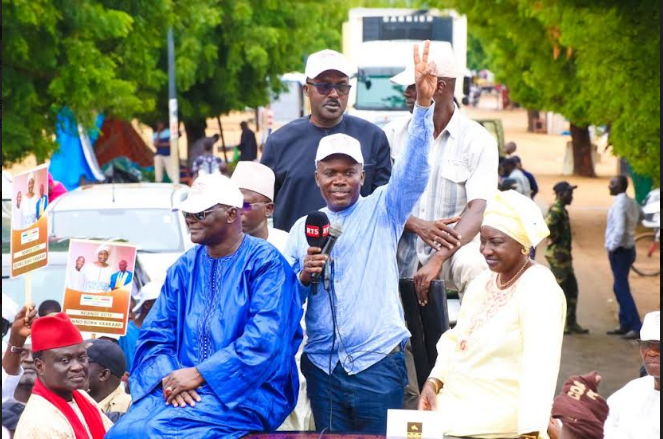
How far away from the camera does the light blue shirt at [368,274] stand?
5.78 metres

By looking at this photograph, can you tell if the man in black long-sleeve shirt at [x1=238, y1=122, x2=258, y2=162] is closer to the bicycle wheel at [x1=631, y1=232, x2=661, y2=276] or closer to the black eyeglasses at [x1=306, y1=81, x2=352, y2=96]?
the bicycle wheel at [x1=631, y1=232, x2=661, y2=276]

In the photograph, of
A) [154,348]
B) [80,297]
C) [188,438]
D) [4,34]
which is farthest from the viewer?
[4,34]

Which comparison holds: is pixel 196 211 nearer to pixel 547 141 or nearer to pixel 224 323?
pixel 224 323

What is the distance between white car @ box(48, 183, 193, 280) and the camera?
12852mm

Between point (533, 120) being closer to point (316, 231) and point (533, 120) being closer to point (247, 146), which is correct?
point (247, 146)

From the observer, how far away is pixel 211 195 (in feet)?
17.8

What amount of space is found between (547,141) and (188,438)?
48.3 meters

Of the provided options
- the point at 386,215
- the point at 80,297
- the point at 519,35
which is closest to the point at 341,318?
the point at 386,215

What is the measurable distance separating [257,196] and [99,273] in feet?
5.02

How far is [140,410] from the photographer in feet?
17.3

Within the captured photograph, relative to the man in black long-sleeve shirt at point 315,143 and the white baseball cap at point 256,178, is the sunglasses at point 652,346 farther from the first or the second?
the white baseball cap at point 256,178

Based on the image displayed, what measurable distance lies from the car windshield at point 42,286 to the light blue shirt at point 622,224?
7.72 metres

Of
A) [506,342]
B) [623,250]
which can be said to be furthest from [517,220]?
[623,250]

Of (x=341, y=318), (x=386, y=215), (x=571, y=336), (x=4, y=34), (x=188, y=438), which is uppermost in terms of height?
(x=4, y=34)
